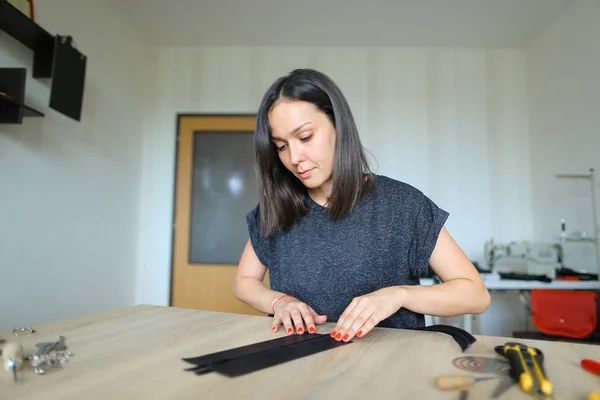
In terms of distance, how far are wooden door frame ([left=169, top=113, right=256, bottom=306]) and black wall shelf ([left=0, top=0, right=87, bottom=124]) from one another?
1296 millimetres

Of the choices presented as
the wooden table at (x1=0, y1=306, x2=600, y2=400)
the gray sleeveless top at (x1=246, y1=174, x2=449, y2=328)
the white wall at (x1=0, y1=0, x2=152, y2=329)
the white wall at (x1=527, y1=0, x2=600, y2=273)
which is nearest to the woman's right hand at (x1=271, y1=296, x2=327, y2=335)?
the wooden table at (x1=0, y1=306, x2=600, y2=400)

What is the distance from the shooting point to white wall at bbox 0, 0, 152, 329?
211 cm

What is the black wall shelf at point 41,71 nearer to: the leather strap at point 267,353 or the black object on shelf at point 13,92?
the black object on shelf at point 13,92

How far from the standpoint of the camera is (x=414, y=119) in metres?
3.62

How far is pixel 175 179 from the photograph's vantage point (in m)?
3.67

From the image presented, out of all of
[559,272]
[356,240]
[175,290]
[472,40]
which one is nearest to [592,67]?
[472,40]

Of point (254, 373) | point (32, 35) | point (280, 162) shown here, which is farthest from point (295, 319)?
point (32, 35)

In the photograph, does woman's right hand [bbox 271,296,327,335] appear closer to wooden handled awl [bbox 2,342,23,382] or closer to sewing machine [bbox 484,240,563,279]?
wooden handled awl [bbox 2,342,23,382]

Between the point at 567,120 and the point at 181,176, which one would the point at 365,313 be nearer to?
the point at 567,120

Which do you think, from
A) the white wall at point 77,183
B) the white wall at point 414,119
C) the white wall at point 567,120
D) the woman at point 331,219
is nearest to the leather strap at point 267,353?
the woman at point 331,219

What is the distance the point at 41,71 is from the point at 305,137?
6.52 feet

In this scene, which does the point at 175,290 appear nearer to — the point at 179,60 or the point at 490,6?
the point at 179,60

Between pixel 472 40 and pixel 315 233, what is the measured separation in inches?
124

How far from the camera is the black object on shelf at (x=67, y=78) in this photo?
7.22 feet
